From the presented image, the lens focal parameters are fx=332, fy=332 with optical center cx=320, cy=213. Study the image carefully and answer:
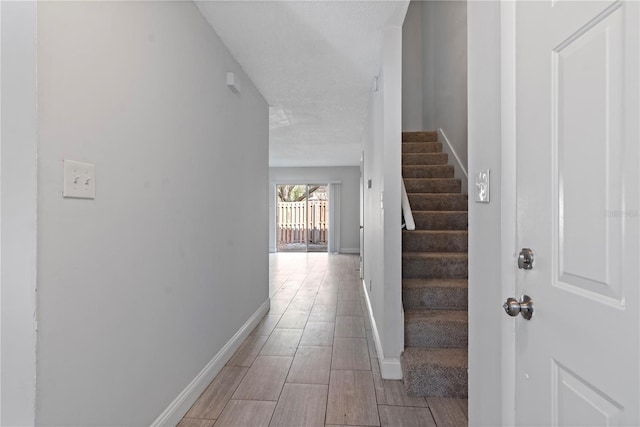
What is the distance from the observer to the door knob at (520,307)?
0.91 m

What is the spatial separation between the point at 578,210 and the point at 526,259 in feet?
0.71

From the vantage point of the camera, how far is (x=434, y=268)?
2.74m

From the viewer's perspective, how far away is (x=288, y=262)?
718cm

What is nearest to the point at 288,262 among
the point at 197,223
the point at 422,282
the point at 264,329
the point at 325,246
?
the point at 325,246

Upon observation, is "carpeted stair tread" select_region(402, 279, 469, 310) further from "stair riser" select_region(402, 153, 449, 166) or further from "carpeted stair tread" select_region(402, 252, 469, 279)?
"stair riser" select_region(402, 153, 449, 166)

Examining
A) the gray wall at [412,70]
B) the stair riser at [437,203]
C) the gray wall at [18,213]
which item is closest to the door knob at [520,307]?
the gray wall at [18,213]

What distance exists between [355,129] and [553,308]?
4.28m

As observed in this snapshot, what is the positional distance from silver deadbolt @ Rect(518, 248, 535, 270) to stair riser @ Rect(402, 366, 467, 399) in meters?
1.31

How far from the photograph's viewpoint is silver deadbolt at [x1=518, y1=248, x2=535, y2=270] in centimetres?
90

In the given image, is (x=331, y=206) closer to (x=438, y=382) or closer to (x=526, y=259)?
(x=438, y=382)

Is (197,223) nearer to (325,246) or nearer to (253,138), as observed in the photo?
(253,138)

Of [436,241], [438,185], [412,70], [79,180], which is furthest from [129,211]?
[412,70]

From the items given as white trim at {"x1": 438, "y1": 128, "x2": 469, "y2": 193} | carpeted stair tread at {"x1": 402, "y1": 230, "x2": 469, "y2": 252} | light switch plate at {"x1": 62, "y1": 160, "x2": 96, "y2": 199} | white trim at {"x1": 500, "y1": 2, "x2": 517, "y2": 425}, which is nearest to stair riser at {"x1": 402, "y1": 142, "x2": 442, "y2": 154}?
white trim at {"x1": 438, "y1": 128, "x2": 469, "y2": 193}

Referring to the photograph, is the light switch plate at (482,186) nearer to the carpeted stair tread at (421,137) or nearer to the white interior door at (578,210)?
the white interior door at (578,210)
